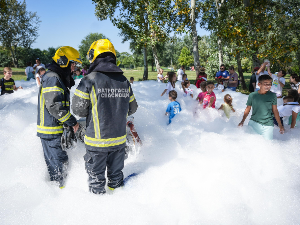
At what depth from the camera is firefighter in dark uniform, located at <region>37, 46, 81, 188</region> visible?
7.59 feet

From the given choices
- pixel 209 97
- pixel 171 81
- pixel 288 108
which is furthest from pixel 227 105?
pixel 171 81

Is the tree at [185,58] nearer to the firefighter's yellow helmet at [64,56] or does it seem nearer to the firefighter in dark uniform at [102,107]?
the firefighter's yellow helmet at [64,56]

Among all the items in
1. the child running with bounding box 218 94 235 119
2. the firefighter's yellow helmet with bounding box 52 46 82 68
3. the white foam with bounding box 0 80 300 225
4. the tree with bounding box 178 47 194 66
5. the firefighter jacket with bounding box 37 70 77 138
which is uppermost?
the tree with bounding box 178 47 194 66

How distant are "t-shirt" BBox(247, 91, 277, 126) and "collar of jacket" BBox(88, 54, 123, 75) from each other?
2.59 metres

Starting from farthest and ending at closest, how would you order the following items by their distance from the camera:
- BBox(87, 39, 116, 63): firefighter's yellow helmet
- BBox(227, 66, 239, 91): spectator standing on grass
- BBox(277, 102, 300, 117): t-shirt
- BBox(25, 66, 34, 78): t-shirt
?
BBox(25, 66, 34, 78): t-shirt
BBox(227, 66, 239, 91): spectator standing on grass
BBox(277, 102, 300, 117): t-shirt
BBox(87, 39, 116, 63): firefighter's yellow helmet

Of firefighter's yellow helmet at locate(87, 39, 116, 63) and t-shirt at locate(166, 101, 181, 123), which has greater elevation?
firefighter's yellow helmet at locate(87, 39, 116, 63)

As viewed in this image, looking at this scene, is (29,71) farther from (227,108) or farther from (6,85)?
(227,108)

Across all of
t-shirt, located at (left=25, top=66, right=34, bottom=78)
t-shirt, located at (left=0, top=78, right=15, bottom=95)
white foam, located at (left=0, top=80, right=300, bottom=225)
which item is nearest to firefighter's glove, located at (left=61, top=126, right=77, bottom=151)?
white foam, located at (left=0, top=80, right=300, bottom=225)

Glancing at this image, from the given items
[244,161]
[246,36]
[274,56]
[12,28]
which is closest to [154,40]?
[246,36]

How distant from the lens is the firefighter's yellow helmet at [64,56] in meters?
2.48

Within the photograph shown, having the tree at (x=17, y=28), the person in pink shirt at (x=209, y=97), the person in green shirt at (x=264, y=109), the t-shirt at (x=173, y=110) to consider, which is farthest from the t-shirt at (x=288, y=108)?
the tree at (x=17, y=28)

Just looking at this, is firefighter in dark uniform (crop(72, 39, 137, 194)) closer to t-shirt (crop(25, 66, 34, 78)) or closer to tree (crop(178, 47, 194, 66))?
t-shirt (crop(25, 66, 34, 78))

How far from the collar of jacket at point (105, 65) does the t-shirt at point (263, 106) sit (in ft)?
8.48

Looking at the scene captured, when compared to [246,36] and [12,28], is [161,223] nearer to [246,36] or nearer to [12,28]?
[246,36]
